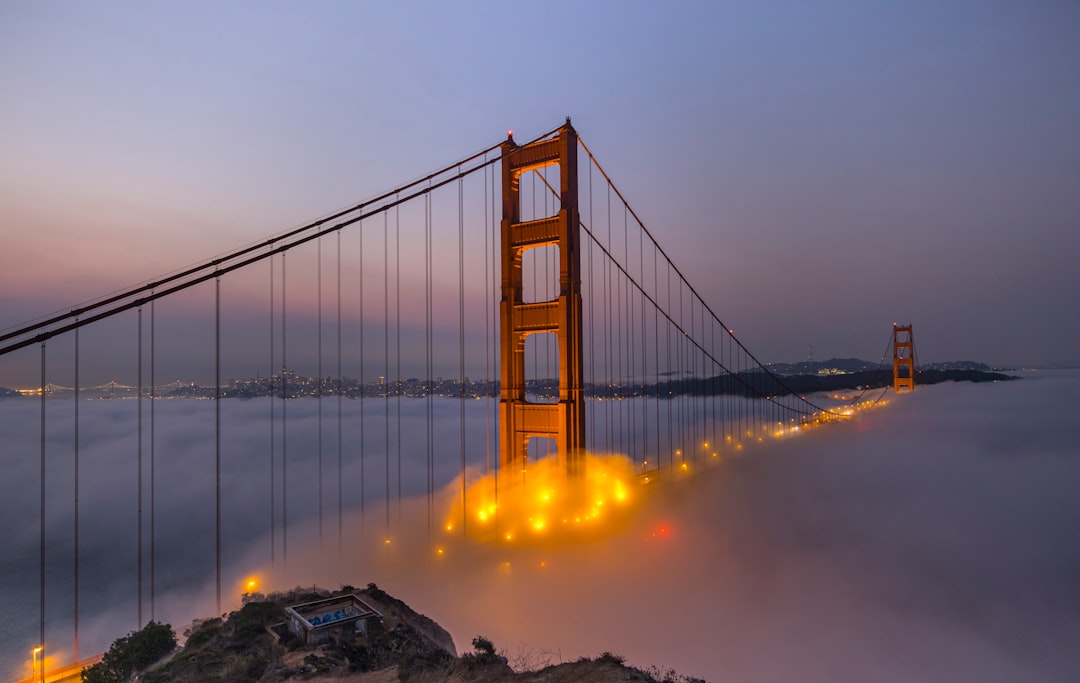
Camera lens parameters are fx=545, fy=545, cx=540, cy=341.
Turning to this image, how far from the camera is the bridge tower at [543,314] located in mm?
20062

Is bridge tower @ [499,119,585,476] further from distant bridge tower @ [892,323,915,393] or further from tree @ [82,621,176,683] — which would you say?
distant bridge tower @ [892,323,915,393]

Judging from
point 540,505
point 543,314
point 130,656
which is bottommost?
point 130,656

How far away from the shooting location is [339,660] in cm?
1214

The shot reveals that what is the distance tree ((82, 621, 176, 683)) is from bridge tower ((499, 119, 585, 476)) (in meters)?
11.5

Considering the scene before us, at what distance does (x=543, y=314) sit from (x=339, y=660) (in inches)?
502

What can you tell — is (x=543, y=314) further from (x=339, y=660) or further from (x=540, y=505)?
(x=339, y=660)

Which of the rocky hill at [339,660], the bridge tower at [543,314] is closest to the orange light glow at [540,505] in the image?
the bridge tower at [543,314]

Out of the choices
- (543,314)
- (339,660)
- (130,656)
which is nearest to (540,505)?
(543,314)

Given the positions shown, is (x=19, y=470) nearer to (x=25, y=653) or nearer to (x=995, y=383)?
(x=25, y=653)

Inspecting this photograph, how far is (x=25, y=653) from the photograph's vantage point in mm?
38750

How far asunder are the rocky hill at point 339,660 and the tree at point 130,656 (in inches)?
2.3

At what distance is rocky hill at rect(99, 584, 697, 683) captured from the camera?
36.6 feet

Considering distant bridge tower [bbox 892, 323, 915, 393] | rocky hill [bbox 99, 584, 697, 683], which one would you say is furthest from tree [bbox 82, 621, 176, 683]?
distant bridge tower [bbox 892, 323, 915, 393]

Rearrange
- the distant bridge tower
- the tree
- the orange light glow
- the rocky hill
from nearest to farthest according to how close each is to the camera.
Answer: the rocky hill, the tree, the orange light glow, the distant bridge tower
